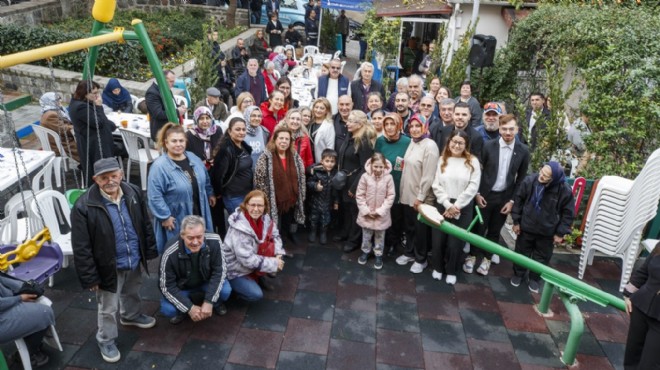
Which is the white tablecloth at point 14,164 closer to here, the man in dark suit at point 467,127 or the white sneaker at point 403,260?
the white sneaker at point 403,260

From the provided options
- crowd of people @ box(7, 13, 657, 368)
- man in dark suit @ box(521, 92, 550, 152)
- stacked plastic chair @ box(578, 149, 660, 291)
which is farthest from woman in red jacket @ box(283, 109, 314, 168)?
stacked plastic chair @ box(578, 149, 660, 291)

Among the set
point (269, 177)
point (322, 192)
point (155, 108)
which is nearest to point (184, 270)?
point (269, 177)

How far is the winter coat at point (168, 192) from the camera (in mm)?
4219

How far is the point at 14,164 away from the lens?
5.32m

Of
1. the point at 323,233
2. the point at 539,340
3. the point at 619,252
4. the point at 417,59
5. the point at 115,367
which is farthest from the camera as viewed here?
the point at 417,59

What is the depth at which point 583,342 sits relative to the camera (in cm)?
432

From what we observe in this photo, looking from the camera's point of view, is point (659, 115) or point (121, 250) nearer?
point (121, 250)

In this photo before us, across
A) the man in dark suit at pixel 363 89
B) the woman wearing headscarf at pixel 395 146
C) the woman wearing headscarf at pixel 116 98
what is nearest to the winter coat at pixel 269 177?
the woman wearing headscarf at pixel 395 146

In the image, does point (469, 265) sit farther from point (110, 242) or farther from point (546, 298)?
point (110, 242)

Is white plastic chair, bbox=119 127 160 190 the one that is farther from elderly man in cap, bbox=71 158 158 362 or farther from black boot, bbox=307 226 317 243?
elderly man in cap, bbox=71 158 158 362

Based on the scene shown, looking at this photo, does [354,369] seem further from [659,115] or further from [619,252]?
[659,115]

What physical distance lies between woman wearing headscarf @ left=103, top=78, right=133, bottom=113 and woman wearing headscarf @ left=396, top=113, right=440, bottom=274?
4.83 m

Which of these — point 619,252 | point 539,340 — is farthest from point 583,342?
point 619,252

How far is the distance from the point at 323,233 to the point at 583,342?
2887 mm
